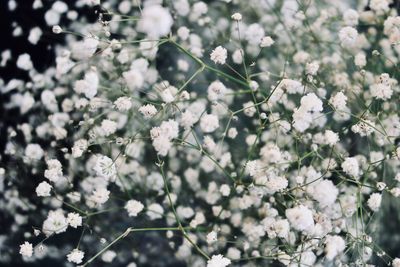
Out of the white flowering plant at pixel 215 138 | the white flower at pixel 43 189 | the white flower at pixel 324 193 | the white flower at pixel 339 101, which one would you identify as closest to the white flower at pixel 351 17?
the white flowering plant at pixel 215 138

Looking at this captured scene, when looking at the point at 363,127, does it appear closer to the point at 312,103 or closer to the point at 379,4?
the point at 312,103

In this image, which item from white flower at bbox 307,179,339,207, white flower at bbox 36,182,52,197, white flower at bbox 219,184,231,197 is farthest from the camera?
white flower at bbox 219,184,231,197

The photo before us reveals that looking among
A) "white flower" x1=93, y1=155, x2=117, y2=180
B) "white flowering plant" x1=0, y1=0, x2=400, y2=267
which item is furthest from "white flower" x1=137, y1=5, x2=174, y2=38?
"white flower" x1=93, y1=155, x2=117, y2=180

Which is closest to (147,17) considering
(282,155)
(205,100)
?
(282,155)

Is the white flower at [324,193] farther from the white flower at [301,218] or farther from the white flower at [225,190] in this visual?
the white flower at [225,190]

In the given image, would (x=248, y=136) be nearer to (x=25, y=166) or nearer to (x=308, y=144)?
(x=308, y=144)

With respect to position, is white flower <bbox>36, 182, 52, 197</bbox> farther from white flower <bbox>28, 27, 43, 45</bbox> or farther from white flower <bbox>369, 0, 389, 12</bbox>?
white flower <bbox>369, 0, 389, 12</bbox>

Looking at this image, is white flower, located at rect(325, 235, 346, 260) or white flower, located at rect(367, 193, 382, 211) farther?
white flower, located at rect(367, 193, 382, 211)

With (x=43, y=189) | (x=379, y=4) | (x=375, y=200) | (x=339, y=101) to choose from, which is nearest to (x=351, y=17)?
(x=379, y=4)
